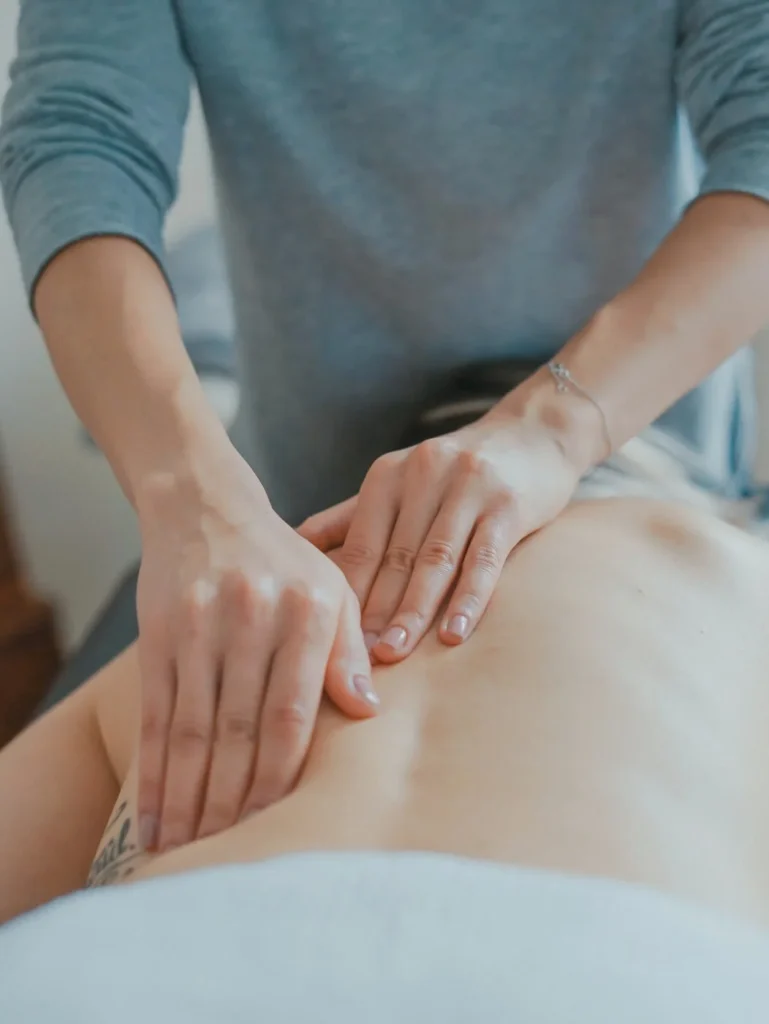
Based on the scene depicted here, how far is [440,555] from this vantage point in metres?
0.71

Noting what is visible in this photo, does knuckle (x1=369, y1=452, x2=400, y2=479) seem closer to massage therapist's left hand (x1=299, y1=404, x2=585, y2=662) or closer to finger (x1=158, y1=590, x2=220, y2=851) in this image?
massage therapist's left hand (x1=299, y1=404, x2=585, y2=662)

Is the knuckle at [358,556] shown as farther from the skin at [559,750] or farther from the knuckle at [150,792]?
the knuckle at [150,792]

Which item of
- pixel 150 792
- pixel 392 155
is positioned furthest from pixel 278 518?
pixel 392 155

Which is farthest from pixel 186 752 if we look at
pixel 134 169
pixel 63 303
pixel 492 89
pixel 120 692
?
pixel 492 89

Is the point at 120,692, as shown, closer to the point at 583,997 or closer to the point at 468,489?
the point at 468,489

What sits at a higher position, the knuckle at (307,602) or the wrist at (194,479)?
the knuckle at (307,602)

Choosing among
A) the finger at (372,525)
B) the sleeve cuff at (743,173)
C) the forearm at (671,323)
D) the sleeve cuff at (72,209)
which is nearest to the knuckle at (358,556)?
the finger at (372,525)

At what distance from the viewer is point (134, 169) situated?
0.92 metres

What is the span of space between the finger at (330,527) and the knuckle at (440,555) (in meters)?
0.09

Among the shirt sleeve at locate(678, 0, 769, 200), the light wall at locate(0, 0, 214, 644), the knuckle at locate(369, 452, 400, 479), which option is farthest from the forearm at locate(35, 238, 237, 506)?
the light wall at locate(0, 0, 214, 644)

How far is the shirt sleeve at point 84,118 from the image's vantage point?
88 cm

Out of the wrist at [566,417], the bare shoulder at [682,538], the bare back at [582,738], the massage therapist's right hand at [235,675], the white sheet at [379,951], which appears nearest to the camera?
the white sheet at [379,951]

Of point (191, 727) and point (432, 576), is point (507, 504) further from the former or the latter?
point (191, 727)

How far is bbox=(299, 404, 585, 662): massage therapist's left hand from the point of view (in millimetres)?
689
